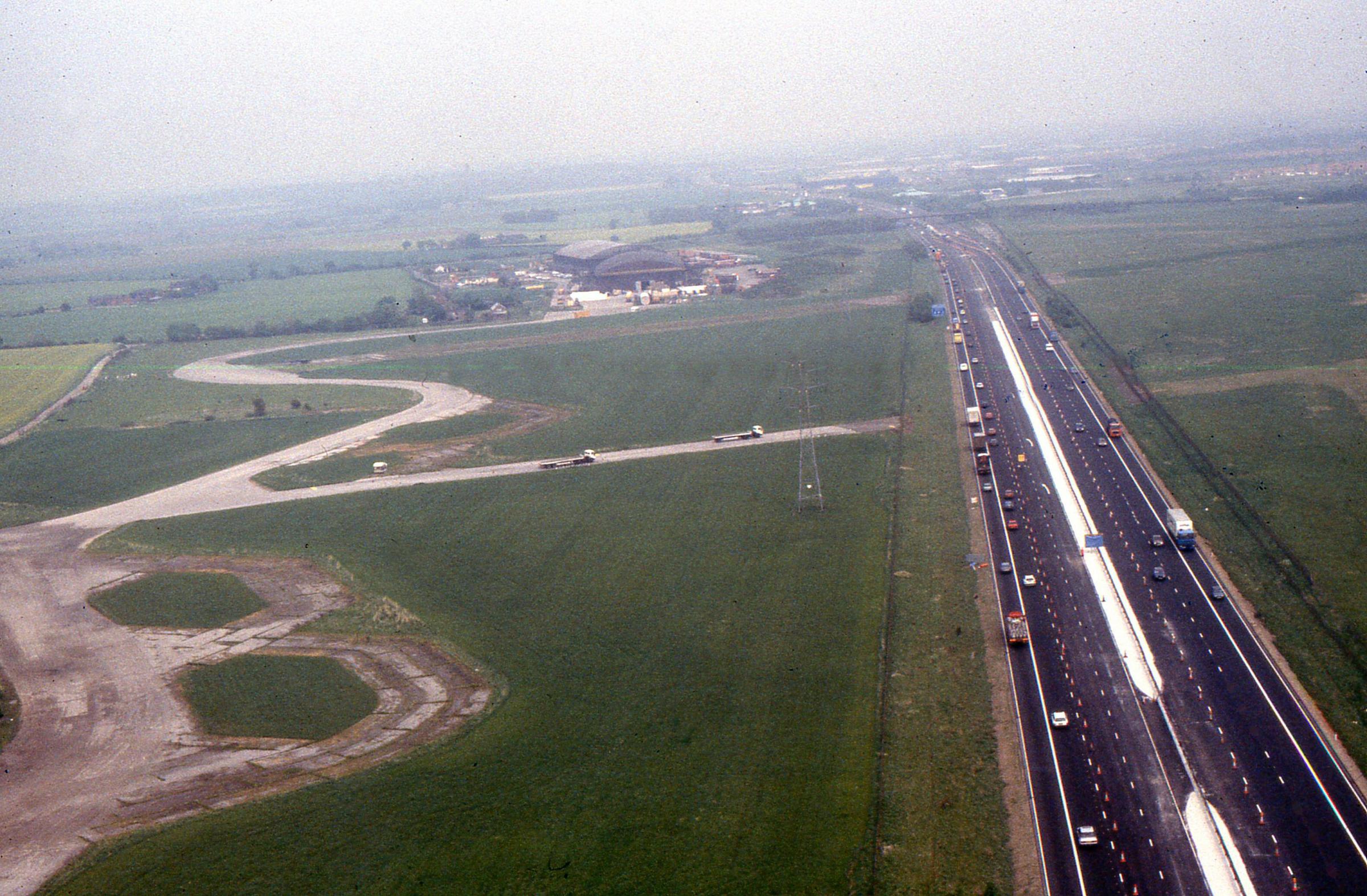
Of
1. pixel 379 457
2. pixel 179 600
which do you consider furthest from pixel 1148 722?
pixel 379 457

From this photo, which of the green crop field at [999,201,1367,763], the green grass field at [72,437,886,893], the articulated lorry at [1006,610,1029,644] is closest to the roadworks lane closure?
the articulated lorry at [1006,610,1029,644]

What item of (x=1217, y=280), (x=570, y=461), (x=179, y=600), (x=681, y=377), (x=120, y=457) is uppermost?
(x=1217, y=280)

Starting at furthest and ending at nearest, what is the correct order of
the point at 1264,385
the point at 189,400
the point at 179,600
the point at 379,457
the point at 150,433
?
the point at 189,400 < the point at 150,433 < the point at 1264,385 < the point at 379,457 < the point at 179,600

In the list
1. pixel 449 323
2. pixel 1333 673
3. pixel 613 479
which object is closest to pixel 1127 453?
pixel 1333 673

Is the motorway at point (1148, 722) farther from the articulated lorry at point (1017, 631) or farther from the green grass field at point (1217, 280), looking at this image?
the green grass field at point (1217, 280)

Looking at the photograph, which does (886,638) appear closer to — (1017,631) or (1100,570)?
(1017,631)

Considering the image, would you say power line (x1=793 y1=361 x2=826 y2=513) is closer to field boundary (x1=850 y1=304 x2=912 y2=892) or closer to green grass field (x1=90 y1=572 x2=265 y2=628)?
field boundary (x1=850 y1=304 x2=912 y2=892)

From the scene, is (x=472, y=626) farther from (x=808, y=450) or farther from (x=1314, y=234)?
(x=1314, y=234)
